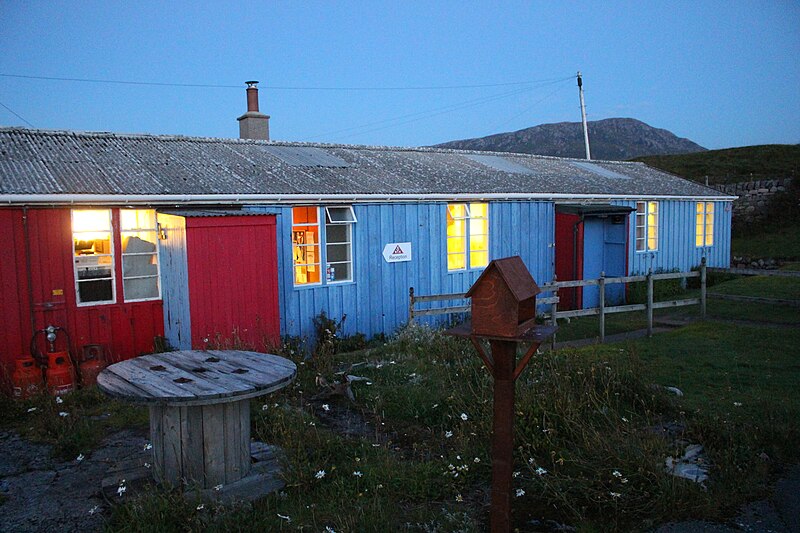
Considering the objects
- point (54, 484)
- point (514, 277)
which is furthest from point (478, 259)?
point (514, 277)

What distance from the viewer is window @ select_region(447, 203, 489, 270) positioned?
14148 millimetres

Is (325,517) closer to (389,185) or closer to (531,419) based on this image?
(531,419)

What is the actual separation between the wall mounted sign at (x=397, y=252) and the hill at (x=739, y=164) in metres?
27.1

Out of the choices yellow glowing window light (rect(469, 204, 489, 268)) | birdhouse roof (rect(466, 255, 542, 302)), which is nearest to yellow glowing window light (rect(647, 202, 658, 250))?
yellow glowing window light (rect(469, 204, 489, 268))

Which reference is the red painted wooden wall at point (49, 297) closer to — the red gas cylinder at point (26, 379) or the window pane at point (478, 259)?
the red gas cylinder at point (26, 379)

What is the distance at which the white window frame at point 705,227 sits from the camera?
20.5m

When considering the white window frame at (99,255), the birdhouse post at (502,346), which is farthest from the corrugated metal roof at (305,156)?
the birdhouse post at (502,346)

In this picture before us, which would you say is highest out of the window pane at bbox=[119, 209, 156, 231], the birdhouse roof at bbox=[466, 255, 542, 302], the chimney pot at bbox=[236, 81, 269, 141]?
the chimney pot at bbox=[236, 81, 269, 141]

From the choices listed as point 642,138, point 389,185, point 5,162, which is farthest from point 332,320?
point 642,138

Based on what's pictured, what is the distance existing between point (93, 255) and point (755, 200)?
2840 cm

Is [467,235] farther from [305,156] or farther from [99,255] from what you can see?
[99,255]

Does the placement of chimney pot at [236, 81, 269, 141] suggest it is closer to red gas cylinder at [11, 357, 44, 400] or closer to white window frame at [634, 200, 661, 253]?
red gas cylinder at [11, 357, 44, 400]

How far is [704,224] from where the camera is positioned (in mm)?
20625

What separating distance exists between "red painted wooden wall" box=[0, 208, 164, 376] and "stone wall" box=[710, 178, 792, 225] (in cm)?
2716
